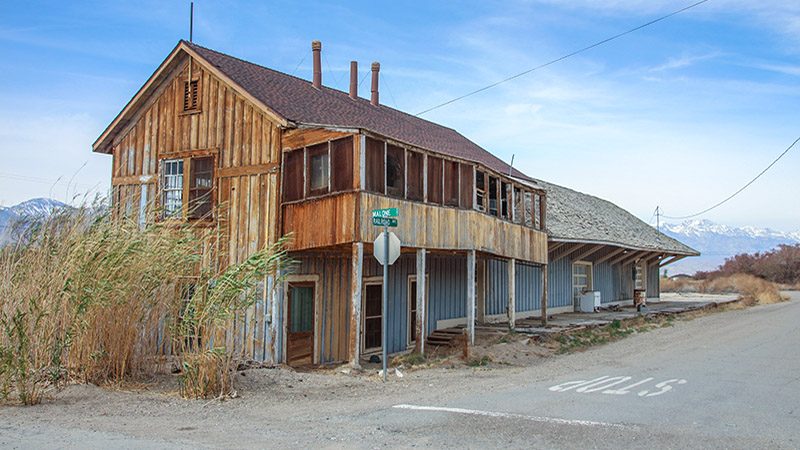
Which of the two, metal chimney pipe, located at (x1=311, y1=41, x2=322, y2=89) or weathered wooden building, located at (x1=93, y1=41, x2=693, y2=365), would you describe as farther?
metal chimney pipe, located at (x1=311, y1=41, x2=322, y2=89)

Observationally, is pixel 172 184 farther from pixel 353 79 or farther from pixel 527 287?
pixel 527 287

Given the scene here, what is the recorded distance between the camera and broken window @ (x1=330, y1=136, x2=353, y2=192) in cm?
1387

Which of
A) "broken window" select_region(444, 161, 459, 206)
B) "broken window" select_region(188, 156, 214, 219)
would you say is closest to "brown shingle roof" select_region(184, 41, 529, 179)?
"broken window" select_region(444, 161, 459, 206)

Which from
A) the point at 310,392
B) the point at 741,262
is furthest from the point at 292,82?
the point at 741,262

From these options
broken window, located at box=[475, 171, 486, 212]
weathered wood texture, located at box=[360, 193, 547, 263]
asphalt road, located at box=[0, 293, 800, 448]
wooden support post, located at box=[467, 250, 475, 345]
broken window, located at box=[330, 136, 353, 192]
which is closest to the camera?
asphalt road, located at box=[0, 293, 800, 448]

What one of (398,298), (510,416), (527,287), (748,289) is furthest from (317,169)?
(748,289)

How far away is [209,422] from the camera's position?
332 inches

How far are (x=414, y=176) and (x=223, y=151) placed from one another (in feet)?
14.9

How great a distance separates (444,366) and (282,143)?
5929 mm

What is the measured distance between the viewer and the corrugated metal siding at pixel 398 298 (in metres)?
17.7

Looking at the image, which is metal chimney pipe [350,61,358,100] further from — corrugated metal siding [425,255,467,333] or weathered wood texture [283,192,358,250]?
weathered wood texture [283,192,358,250]

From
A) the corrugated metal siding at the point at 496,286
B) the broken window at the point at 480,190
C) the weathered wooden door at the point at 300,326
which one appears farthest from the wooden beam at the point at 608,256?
the weathered wooden door at the point at 300,326

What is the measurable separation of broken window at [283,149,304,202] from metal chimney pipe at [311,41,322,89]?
544 centimetres

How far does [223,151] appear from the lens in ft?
52.7
